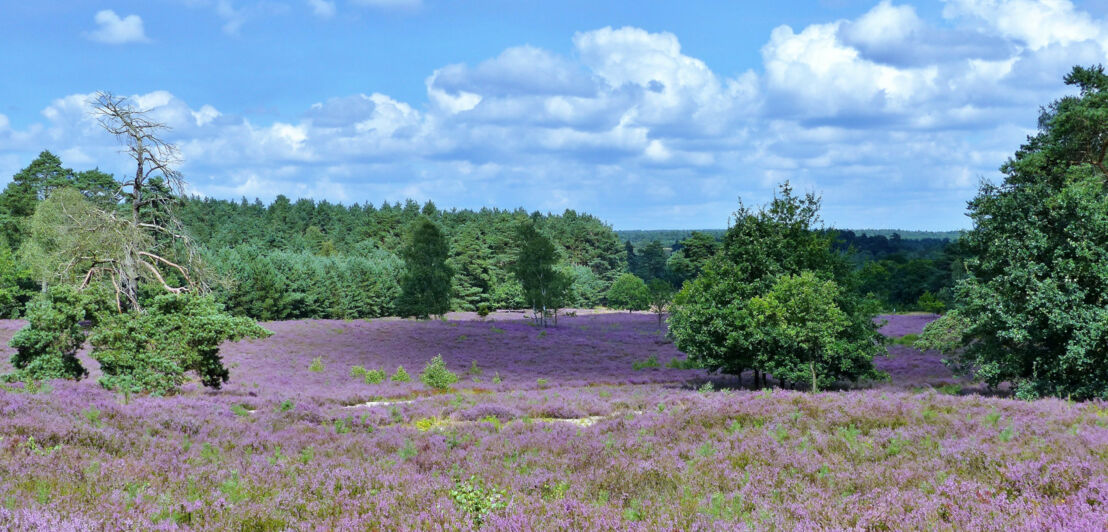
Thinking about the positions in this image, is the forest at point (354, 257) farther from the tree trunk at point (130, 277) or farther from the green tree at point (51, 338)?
the green tree at point (51, 338)

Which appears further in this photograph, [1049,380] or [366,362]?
[366,362]

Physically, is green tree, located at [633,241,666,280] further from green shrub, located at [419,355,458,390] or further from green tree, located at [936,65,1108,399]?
green tree, located at [936,65,1108,399]

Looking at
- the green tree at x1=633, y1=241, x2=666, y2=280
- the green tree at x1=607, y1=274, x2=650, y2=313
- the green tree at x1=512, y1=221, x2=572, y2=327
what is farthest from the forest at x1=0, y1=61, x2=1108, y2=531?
the green tree at x1=633, y1=241, x2=666, y2=280

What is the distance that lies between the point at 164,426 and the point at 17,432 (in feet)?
11.5

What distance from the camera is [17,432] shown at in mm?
9359

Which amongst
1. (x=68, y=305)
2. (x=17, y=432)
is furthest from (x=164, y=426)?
(x=68, y=305)

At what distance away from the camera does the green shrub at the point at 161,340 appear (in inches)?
715

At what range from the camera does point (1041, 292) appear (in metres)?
17.6

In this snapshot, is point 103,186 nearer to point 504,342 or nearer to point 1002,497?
point 504,342

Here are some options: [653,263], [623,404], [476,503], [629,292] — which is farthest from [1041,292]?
[653,263]

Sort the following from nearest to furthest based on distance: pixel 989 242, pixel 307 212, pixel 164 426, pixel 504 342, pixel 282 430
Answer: pixel 164 426, pixel 282 430, pixel 989 242, pixel 504 342, pixel 307 212

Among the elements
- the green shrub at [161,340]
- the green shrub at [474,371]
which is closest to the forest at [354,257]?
Answer: the green shrub at [161,340]

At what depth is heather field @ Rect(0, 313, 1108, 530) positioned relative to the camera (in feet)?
18.0

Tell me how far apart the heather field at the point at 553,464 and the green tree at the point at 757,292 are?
5137mm
